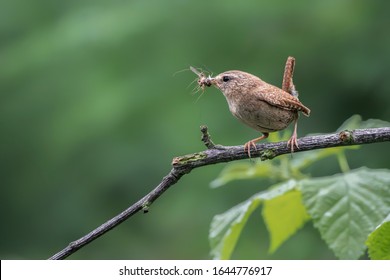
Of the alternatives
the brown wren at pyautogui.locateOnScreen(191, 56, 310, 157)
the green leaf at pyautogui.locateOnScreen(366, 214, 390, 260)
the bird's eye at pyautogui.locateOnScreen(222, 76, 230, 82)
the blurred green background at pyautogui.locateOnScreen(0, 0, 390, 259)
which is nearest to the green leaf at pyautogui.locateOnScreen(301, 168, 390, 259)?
the green leaf at pyautogui.locateOnScreen(366, 214, 390, 260)

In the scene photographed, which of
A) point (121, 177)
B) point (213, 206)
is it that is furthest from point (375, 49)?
point (121, 177)

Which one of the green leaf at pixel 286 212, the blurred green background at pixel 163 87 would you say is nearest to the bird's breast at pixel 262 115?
the green leaf at pixel 286 212

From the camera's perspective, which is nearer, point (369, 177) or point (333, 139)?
point (333, 139)

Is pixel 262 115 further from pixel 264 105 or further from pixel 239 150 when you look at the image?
pixel 239 150

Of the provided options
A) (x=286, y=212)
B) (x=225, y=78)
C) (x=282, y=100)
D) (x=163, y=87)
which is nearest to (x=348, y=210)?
(x=286, y=212)

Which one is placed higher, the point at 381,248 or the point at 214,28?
the point at 214,28

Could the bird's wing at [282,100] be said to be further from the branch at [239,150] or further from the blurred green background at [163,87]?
the blurred green background at [163,87]

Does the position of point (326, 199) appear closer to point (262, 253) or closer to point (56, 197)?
point (262, 253)
